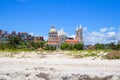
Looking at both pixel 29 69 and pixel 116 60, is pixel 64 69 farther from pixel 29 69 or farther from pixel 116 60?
pixel 116 60

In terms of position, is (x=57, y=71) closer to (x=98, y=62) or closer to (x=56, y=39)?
(x=98, y=62)

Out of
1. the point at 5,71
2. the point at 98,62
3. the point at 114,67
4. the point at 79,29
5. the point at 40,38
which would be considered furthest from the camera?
the point at 40,38

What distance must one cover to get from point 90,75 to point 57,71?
1.70 m

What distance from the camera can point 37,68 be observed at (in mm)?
13898

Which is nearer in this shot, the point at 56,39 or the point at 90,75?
the point at 90,75

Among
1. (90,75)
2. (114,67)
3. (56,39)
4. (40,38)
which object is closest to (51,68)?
(90,75)

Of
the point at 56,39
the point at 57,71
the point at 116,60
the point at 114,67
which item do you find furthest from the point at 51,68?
the point at 56,39

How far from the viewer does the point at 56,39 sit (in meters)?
116

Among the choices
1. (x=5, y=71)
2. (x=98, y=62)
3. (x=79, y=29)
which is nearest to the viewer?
(x=5, y=71)

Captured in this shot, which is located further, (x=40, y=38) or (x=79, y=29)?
(x=40, y=38)

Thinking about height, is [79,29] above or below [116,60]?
above

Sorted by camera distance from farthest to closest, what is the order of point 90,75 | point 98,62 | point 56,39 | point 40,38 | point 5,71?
point 40,38, point 56,39, point 98,62, point 5,71, point 90,75

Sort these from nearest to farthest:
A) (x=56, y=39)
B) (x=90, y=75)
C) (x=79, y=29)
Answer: (x=90, y=75), (x=56, y=39), (x=79, y=29)

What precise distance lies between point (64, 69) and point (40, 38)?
459ft
